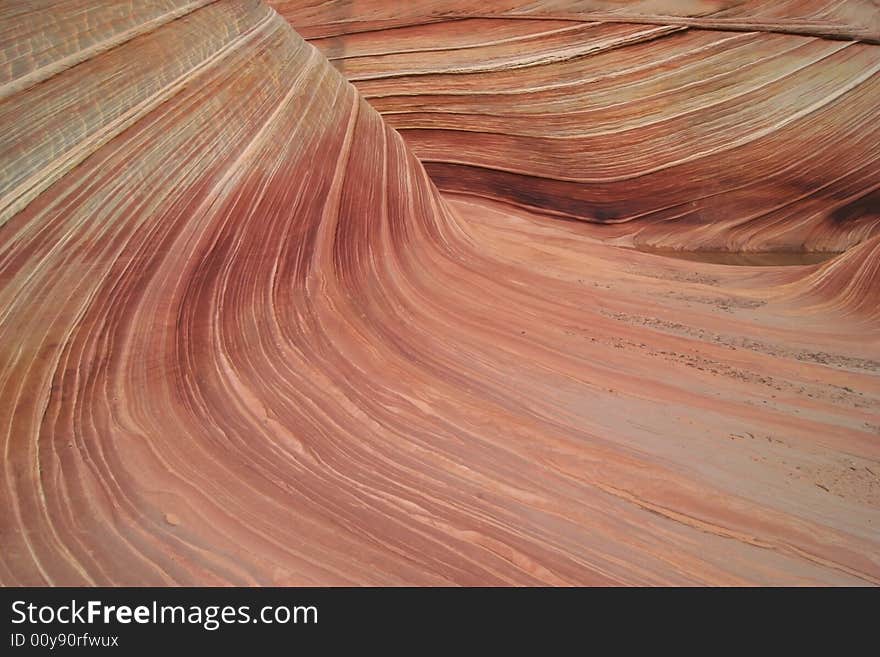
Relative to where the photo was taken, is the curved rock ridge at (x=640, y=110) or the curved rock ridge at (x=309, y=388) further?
the curved rock ridge at (x=640, y=110)

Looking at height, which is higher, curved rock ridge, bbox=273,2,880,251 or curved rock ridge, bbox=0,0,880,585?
curved rock ridge, bbox=273,2,880,251

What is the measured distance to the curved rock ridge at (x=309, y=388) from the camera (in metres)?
0.78

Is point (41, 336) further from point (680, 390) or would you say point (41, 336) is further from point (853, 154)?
point (853, 154)

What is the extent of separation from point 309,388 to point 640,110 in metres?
1.84

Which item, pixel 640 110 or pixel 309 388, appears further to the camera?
pixel 640 110

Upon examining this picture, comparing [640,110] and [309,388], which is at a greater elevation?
[640,110]

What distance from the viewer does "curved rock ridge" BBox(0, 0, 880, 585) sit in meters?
0.78

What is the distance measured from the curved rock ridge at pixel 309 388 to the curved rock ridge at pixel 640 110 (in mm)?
1049

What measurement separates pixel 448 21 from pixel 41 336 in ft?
6.53

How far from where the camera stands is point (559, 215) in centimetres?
243

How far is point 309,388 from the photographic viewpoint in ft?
3.33

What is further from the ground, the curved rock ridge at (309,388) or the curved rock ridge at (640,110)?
the curved rock ridge at (640,110)

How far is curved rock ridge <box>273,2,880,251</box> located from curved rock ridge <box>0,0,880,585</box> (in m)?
1.05
